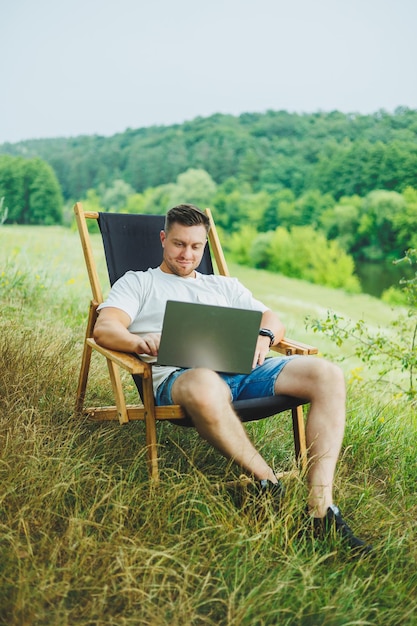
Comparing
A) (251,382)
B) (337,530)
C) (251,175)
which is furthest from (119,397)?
(251,175)

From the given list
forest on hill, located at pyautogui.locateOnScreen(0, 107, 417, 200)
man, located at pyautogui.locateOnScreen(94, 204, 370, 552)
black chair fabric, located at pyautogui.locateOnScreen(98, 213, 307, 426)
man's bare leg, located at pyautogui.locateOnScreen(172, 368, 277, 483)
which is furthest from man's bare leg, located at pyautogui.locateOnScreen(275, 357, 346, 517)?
forest on hill, located at pyautogui.locateOnScreen(0, 107, 417, 200)

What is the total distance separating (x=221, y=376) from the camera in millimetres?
2807

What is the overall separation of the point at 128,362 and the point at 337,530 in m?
0.93

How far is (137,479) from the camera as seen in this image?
2627 mm

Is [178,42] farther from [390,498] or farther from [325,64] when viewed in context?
[390,498]

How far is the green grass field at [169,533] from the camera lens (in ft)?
6.45

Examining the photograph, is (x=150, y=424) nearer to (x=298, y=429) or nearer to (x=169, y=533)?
(x=169, y=533)

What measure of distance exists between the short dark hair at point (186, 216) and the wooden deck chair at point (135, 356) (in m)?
0.45

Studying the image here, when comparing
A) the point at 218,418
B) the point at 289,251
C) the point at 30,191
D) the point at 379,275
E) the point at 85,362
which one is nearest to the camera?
the point at 218,418

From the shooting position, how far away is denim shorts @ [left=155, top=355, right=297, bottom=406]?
2693 mm

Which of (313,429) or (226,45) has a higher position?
(226,45)

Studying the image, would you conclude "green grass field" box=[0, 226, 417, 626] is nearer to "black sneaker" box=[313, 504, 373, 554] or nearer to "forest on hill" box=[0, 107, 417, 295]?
"black sneaker" box=[313, 504, 373, 554]

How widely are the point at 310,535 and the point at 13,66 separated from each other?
1323 centimetres

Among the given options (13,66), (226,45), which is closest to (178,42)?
(226,45)
